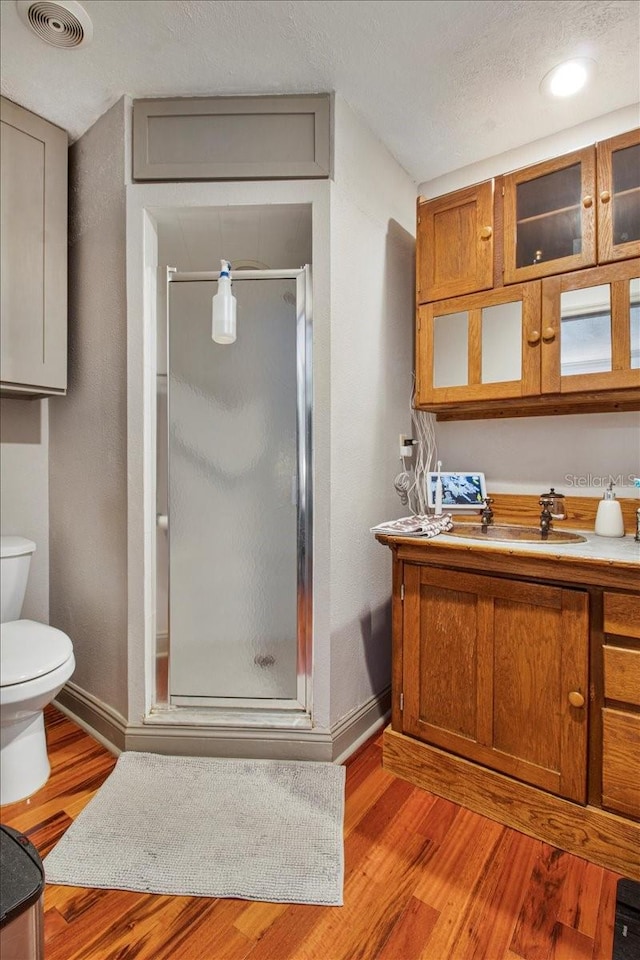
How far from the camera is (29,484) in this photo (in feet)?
7.20

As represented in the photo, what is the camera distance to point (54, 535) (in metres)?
2.22

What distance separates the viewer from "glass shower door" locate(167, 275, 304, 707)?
75.9 inches

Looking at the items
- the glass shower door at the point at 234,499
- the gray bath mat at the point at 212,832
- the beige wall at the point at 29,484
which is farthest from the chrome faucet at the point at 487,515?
the beige wall at the point at 29,484

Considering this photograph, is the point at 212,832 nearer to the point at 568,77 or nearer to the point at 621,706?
the point at 621,706

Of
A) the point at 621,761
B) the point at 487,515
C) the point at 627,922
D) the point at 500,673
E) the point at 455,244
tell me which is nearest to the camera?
the point at 627,922

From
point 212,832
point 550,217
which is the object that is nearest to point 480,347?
point 550,217

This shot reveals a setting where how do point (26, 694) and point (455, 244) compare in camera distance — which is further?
point (455, 244)

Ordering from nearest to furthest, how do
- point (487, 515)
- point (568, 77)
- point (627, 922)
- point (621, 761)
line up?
point (627, 922) < point (621, 761) < point (568, 77) < point (487, 515)

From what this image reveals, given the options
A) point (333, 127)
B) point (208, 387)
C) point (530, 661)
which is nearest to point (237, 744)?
point (530, 661)

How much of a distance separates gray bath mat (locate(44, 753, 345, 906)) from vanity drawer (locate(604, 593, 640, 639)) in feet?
3.38

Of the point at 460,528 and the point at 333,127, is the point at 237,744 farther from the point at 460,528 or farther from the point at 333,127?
the point at 333,127

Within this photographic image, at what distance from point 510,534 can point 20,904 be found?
178 centimetres

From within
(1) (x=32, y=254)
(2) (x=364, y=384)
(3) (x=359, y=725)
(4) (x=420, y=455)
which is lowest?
(3) (x=359, y=725)

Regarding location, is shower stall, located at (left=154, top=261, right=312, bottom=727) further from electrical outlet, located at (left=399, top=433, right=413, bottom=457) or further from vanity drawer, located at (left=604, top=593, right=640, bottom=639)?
vanity drawer, located at (left=604, top=593, right=640, bottom=639)
